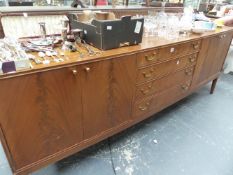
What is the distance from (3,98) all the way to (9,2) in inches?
63.5

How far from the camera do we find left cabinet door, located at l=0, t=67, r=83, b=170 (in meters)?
0.89

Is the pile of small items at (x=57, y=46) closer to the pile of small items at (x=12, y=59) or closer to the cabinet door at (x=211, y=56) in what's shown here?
the pile of small items at (x=12, y=59)

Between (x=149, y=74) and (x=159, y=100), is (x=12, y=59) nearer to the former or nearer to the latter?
(x=149, y=74)

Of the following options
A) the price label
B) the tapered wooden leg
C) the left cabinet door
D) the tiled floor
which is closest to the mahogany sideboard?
the left cabinet door

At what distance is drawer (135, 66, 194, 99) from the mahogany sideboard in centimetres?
1

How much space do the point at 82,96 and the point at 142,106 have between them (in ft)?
2.14

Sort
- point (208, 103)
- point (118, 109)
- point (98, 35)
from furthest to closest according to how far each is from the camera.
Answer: point (208, 103)
point (118, 109)
point (98, 35)

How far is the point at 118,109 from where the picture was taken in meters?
1.41

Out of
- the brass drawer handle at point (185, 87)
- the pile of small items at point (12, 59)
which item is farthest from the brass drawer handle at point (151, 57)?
the pile of small items at point (12, 59)

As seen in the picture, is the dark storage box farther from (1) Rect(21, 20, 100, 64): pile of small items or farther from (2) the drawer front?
(2) the drawer front

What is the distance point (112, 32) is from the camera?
1.20 metres

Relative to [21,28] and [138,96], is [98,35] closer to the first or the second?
[138,96]

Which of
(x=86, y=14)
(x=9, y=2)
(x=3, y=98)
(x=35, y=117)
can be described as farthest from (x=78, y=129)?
(x=9, y=2)

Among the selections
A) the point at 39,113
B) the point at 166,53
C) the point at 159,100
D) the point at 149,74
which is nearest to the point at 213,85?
the point at 159,100
